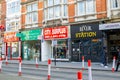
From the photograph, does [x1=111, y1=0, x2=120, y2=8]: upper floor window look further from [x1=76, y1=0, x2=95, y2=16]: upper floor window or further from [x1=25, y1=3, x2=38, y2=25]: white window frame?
[x1=25, y1=3, x2=38, y2=25]: white window frame

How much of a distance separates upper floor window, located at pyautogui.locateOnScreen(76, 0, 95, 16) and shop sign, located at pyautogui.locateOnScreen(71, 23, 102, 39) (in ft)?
5.03

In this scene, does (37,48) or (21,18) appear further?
(21,18)

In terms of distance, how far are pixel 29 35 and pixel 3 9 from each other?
36.5ft

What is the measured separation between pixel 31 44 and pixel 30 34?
1.77 m

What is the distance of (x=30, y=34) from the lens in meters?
43.7

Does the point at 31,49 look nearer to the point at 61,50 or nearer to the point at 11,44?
the point at 11,44

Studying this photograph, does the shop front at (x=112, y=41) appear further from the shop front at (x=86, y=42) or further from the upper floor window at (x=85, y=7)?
the upper floor window at (x=85, y=7)

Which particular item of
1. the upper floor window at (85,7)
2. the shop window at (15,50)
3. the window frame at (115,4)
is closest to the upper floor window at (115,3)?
the window frame at (115,4)

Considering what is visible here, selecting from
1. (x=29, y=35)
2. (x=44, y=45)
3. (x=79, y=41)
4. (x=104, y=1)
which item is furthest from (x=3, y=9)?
(x=104, y=1)

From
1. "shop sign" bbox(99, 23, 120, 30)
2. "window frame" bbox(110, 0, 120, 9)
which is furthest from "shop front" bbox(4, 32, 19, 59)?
"shop sign" bbox(99, 23, 120, 30)

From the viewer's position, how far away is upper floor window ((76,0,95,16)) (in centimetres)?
3462

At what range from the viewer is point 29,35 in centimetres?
4394

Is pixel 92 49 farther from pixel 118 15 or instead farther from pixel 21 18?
pixel 21 18

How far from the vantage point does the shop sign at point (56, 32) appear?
3753cm
